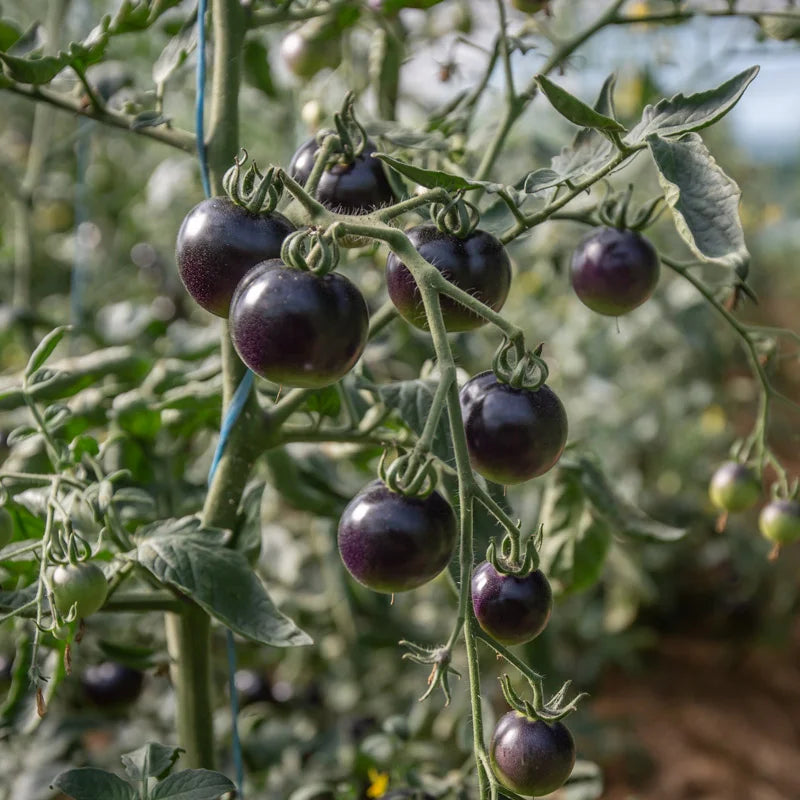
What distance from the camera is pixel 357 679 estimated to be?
1588 mm

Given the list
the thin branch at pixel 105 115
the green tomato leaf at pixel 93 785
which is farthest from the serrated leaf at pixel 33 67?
the green tomato leaf at pixel 93 785

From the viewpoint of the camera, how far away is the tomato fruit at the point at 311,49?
0.96 m

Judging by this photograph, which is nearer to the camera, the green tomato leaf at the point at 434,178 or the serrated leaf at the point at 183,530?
the green tomato leaf at the point at 434,178

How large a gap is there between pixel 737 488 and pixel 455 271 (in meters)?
0.54

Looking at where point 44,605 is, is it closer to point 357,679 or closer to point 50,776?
point 50,776

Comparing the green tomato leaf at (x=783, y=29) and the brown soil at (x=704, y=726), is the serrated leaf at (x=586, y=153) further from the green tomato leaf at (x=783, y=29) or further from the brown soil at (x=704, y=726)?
the brown soil at (x=704, y=726)

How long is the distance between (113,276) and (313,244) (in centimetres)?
184

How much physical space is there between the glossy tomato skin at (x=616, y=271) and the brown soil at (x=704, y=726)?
979 millimetres

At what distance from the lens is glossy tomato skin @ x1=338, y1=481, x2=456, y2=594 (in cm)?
51

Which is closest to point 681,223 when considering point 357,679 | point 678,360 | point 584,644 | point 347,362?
point 347,362

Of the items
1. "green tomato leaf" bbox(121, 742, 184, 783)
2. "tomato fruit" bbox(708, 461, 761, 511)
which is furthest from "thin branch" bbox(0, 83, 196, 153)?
"tomato fruit" bbox(708, 461, 761, 511)

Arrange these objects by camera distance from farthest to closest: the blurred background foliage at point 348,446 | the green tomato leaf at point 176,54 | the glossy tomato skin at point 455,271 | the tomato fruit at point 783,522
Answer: the blurred background foliage at point 348,446, the tomato fruit at point 783,522, the green tomato leaf at point 176,54, the glossy tomato skin at point 455,271

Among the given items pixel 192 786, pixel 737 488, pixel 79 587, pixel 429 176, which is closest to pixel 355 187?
pixel 429 176

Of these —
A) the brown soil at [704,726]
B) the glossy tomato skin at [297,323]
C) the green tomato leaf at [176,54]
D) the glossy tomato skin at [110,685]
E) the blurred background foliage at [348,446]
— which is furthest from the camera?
the brown soil at [704,726]
